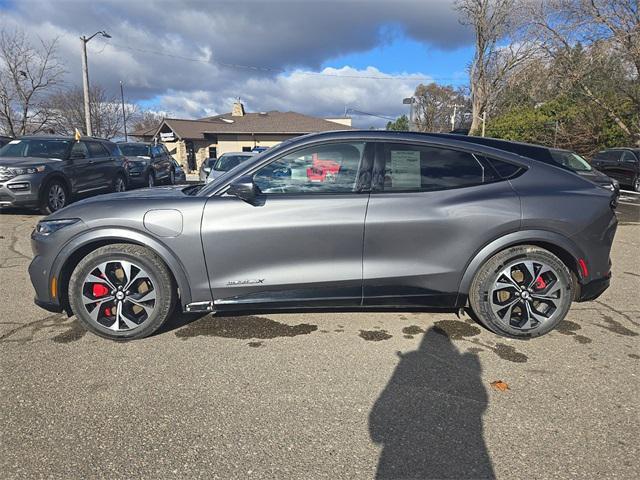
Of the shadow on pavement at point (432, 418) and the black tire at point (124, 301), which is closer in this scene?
the shadow on pavement at point (432, 418)

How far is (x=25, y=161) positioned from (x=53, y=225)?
6.76 m

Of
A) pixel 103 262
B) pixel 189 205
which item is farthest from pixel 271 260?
pixel 103 262

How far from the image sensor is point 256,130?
3388 centimetres

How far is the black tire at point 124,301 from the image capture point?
3191 mm

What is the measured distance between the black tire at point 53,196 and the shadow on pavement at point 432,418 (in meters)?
8.56

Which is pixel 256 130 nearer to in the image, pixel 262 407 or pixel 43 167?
pixel 43 167

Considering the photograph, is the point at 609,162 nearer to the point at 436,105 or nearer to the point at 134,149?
the point at 134,149

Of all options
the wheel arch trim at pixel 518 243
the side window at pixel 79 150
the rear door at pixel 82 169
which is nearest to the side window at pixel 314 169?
the wheel arch trim at pixel 518 243

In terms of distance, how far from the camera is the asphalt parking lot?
6.82 ft

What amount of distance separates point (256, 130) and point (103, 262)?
3224cm

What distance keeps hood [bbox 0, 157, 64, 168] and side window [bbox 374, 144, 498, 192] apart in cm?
825

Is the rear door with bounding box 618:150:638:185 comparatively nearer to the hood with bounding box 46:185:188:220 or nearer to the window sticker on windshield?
the window sticker on windshield

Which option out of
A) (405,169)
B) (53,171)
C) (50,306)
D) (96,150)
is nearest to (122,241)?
(50,306)

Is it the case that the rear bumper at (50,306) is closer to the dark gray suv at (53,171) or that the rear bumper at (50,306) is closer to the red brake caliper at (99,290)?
the red brake caliper at (99,290)
